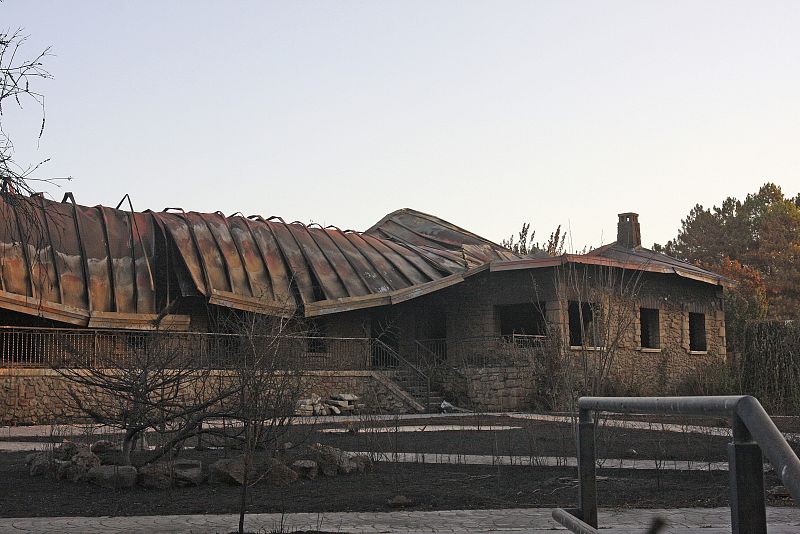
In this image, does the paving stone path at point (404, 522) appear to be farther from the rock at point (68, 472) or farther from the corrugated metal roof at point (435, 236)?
the corrugated metal roof at point (435, 236)

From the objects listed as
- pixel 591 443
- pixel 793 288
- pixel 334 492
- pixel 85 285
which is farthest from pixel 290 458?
pixel 793 288

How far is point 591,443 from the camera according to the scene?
450 cm

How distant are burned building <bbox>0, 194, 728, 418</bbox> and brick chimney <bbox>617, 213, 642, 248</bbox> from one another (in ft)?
8.20

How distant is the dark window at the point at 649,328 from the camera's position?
27625 mm

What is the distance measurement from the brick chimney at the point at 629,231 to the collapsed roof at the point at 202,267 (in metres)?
2.97

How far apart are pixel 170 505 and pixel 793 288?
4480cm

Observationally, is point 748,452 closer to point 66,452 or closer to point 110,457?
point 110,457

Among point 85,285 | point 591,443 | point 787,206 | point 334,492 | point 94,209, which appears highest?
point 787,206

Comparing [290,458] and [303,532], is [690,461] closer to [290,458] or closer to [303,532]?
[290,458]

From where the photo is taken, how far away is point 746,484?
8.08 ft

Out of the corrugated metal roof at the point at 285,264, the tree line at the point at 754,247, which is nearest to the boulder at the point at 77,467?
the corrugated metal roof at the point at 285,264

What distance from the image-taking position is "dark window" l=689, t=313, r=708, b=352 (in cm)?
2941

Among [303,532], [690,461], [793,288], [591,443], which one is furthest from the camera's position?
[793,288]

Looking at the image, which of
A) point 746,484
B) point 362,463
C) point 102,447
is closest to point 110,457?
point 102,447
